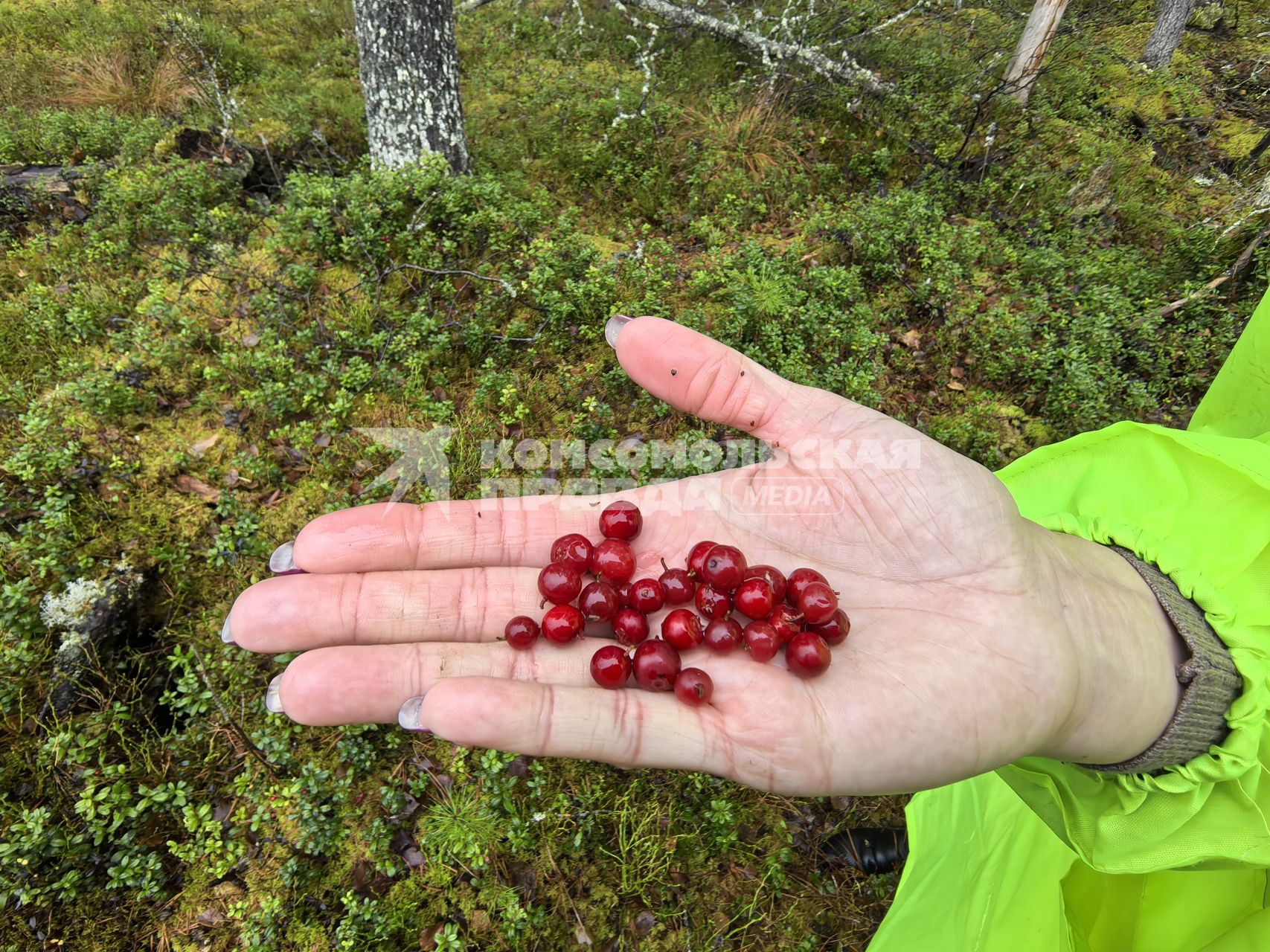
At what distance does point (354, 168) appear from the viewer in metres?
7.44

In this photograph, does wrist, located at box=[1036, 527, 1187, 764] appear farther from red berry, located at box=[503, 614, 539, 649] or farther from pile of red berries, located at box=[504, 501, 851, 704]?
red berry, located at box=[503, 614, 539, 649]

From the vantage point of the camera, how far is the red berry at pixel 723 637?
289cm

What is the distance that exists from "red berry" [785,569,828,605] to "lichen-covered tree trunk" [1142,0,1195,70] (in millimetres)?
11779

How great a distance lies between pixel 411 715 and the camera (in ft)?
8.21

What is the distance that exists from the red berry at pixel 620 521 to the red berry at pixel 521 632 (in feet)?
2.09

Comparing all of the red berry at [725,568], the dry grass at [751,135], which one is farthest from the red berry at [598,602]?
the dry grass at [751,135]

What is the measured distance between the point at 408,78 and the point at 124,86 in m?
4.90

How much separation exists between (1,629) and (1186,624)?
5886mm

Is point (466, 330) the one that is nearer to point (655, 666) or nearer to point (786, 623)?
point (655, 666)

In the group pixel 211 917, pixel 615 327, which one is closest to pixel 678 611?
pixel 615 327

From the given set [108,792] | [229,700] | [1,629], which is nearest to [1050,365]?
[229,700]

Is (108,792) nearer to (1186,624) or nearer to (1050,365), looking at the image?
(1186,624)

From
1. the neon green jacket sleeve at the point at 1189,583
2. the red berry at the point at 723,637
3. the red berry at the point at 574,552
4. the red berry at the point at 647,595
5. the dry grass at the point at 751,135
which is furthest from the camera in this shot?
the dry grass at the point at 751,135

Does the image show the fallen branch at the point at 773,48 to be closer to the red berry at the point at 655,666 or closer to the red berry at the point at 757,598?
the red berry at the point at 757,598
